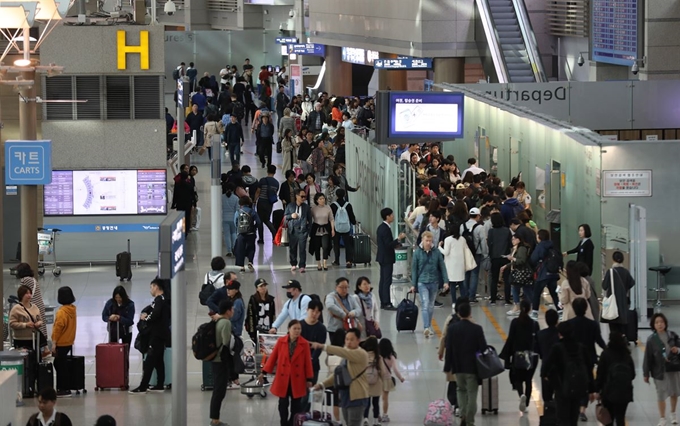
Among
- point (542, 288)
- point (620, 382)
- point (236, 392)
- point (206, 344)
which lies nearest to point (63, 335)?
point (236, 392)

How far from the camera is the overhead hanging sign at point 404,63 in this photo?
43562 mm

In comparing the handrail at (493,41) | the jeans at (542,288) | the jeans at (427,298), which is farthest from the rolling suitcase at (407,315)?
the handrail at (493,41)

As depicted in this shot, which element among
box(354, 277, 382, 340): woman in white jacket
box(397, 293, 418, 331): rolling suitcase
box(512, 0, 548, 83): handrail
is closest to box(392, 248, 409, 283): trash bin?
box(397, 293, 418, 331): rolling suitcase

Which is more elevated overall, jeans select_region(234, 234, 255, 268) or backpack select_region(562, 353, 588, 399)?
jeans select_region(234, 234, 255, 268)

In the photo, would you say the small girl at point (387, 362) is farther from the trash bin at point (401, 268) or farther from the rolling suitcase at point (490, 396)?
the trash bin at point (401, 268)

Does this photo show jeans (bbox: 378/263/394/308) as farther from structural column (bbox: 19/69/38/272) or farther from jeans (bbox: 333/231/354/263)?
structural column (bbox: 19/69/38/272)

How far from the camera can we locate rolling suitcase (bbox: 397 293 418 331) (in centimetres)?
1755

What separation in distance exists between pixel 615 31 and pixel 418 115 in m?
11.6

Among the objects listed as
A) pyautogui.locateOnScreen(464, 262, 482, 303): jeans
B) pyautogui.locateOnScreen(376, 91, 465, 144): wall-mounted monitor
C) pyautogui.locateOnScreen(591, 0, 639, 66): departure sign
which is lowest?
pyautogui.locateOnScreen(464, 262, 482, 303): jeans

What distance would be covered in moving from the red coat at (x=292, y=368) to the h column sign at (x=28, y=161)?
5973 mm

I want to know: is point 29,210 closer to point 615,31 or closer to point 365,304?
point 365,304

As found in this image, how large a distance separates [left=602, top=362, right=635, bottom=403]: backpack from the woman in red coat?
8.88 ft

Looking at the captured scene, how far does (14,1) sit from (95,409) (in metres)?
4.89

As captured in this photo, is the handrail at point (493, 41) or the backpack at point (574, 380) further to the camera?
the handrail at point (493, 41)
